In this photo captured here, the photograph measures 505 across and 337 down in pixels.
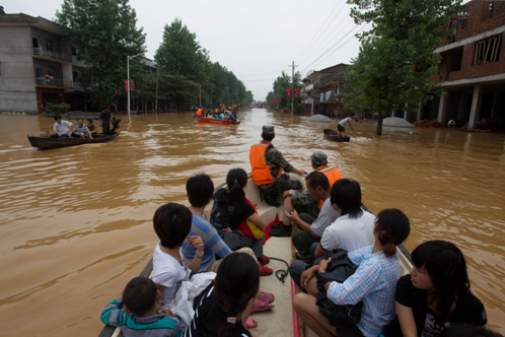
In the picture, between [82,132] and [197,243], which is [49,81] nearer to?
[82,132]


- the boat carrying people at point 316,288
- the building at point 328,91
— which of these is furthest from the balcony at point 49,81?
the boat carrying people at point 316,288

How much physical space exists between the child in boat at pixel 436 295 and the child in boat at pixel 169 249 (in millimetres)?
1355

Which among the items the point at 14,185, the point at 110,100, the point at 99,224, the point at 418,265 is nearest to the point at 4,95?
the point at 110,100

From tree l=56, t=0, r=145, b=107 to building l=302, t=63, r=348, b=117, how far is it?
26.5 metres

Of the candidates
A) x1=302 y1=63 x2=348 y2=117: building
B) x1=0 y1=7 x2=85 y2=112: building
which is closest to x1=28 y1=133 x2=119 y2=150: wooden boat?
x1=0 y1=7 x2=85 y2=112: building

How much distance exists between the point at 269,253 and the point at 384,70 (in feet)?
58.0

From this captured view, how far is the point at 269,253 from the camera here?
12.1 feet

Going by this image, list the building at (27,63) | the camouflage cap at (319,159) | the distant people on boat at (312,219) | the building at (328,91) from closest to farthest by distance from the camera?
1. the distant people on boat at (312,219)
2. the camouflage cap at (319,159)
3. the building at (27,63)
4. the building at (328,91)

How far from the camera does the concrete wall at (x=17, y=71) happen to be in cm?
2878

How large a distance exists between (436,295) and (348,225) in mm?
862

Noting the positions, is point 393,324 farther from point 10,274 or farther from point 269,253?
point 10,274

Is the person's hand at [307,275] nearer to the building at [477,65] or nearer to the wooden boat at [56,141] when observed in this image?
the wooden boat at [56,141]

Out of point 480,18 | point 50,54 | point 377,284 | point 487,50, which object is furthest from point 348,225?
point 50,54

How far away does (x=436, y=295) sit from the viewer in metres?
1.73
